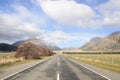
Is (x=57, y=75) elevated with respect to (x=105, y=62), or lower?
lower

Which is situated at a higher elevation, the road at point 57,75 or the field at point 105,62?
the field at point 105,62

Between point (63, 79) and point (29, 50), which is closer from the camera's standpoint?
point (63, 79)

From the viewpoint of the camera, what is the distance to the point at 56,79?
1568 cm

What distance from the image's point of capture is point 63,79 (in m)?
15.7

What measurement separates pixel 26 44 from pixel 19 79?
46.8 m

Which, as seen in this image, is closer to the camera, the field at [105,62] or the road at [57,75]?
the road at [57,75]

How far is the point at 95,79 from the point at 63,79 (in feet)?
7.19

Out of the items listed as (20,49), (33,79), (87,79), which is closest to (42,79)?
(33,79)

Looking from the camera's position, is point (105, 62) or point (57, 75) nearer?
point (57, 75)

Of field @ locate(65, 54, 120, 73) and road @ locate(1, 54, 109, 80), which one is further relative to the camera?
field @ locate(65, 54, 120, 73)

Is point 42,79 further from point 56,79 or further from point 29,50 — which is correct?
point 29,50

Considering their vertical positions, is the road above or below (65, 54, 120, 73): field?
below

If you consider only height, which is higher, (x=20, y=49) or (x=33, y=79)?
(x=20, y=49)

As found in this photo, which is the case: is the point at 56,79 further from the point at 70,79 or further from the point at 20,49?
the point at 20,49
